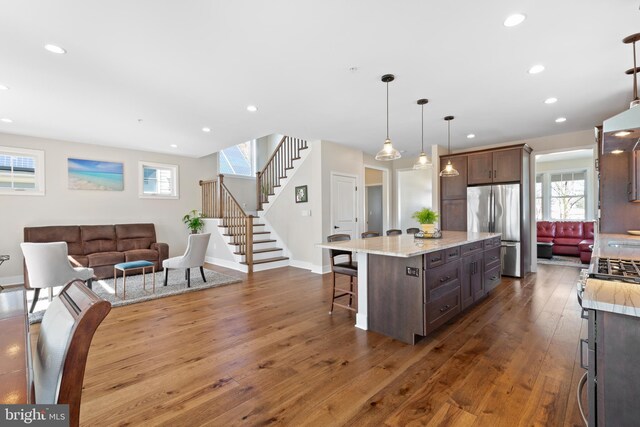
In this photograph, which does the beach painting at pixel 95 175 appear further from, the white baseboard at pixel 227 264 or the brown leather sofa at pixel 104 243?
the white baseboard at pixel 227 264

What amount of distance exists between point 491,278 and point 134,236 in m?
6.67

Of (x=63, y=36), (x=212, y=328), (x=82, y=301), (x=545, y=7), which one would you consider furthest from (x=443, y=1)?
(x=212, y=328)

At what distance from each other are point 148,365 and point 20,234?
500 centimetres

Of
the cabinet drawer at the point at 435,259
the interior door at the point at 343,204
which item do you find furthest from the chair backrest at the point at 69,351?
the interior door at the point at 343,204

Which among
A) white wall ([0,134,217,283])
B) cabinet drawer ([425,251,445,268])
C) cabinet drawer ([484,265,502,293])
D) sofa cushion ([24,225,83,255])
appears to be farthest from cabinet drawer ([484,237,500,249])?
sofa cushion ([24,225,83,255])

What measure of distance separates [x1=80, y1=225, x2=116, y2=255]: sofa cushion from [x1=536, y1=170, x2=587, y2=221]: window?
1101 cm

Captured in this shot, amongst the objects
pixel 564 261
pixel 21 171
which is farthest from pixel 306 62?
pixel 564 261

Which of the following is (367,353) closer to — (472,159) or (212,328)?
(212,328)

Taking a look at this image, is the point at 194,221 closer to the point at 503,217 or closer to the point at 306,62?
the point at 306,62

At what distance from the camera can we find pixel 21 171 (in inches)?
207

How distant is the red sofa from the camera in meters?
7.12

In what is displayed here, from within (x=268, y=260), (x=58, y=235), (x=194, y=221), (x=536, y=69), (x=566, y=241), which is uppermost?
(x=536, y=69)

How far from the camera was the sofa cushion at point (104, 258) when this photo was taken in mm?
5129

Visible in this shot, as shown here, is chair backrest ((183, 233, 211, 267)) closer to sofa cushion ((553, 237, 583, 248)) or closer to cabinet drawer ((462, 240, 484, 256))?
cabinet drawer ((462, 240, 484, 256))
